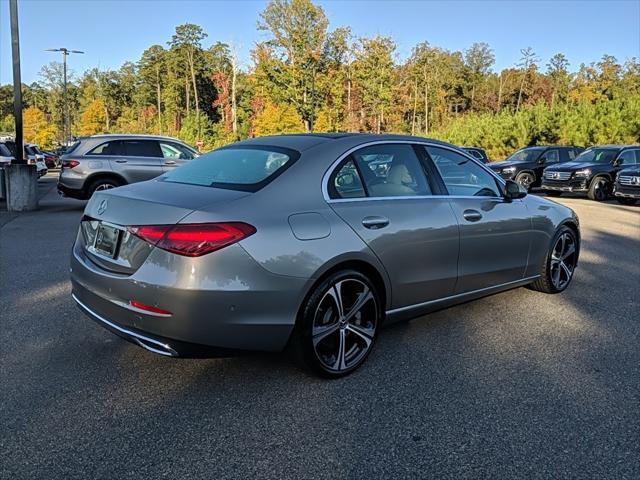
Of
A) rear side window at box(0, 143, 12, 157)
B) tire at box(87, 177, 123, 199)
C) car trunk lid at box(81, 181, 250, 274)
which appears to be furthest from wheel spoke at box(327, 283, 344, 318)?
rear side window at box(0, 143, 12, 157)

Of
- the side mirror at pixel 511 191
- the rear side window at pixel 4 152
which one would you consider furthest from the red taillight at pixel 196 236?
the rear side window at pixel 4 152

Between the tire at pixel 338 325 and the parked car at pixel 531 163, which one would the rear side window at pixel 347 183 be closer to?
the tire at pixel 338 325

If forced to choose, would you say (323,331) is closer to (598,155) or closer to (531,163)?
(598,155)

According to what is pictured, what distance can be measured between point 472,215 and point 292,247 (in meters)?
1.88

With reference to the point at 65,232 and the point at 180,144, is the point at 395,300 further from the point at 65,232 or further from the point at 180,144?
Result: the point at 180,144

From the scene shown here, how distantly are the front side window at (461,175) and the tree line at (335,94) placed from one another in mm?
29128

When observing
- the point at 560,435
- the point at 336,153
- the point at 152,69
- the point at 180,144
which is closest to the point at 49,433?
the point at 336,153

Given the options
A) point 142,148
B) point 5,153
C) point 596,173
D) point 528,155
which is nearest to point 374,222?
point 142,148

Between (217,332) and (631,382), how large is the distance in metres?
2.69

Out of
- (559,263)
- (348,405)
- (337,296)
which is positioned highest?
(337,296)

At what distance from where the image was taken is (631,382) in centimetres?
348

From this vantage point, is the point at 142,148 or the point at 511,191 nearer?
the point at 511,191

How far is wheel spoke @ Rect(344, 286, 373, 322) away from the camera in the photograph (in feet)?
11.5

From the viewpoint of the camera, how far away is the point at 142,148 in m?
12.4
